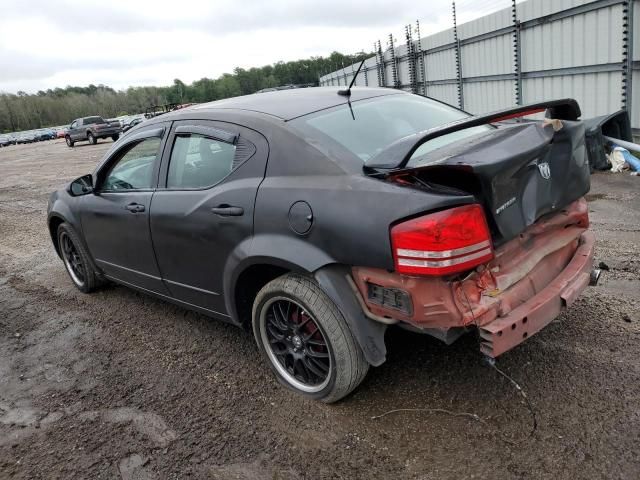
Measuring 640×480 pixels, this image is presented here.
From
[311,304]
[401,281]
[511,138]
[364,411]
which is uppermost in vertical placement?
[511,138]

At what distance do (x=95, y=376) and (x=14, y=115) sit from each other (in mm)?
99220

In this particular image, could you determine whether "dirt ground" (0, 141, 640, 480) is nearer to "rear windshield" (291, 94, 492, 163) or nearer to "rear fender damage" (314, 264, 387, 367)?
"rear fender damage" (314, 264, 387, 367)

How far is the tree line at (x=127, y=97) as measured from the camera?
70.3 m

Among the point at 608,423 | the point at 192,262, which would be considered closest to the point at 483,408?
the point at 608,423

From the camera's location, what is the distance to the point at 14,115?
87625 millimetres

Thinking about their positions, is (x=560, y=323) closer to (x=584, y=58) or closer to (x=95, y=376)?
(x=95, y=376)

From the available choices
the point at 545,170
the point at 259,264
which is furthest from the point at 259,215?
the point at 545,170

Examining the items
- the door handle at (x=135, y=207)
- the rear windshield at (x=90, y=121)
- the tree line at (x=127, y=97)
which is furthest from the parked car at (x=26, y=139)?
the door handle at (x=135, y=207)

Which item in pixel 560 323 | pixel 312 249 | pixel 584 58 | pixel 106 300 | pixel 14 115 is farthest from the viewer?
pixel 14 115

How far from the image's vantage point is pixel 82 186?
14.8 feet

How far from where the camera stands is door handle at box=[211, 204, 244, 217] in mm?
3029

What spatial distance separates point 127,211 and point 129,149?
53 centimetres

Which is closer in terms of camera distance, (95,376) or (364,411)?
(364,411)

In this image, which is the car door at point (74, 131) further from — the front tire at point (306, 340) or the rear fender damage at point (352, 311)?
the rear fender damage at point (352, 311)
